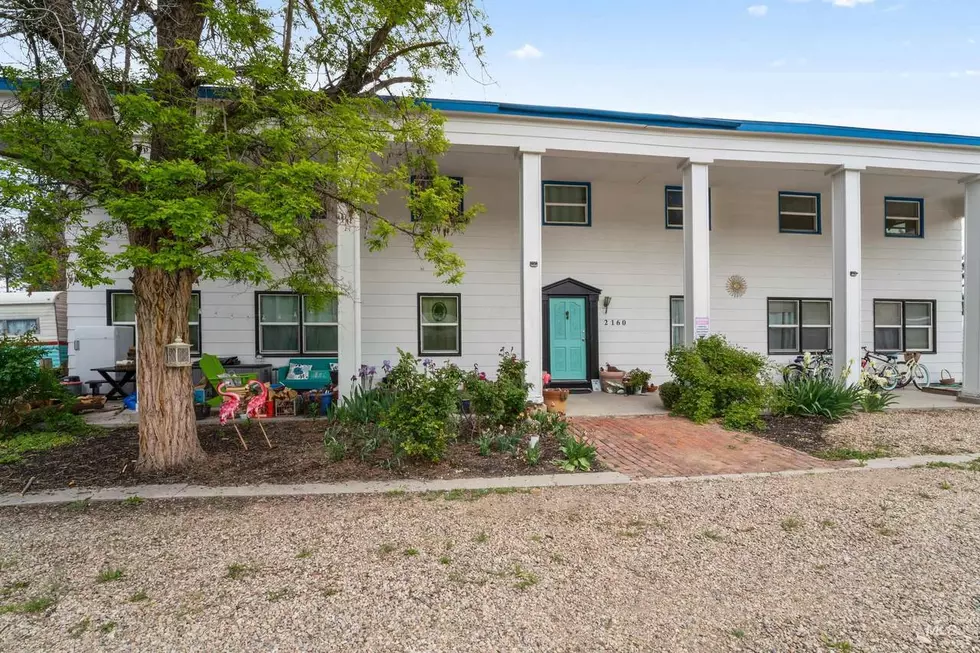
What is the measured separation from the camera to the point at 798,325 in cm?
1152

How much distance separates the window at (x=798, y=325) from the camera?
11.4 meters

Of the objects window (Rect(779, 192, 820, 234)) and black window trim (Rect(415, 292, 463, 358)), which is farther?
window (Rect(779, 192, 820, 234))

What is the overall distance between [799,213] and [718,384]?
21.9 feet

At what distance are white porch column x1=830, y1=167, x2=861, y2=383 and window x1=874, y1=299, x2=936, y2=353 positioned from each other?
4328 millimetres

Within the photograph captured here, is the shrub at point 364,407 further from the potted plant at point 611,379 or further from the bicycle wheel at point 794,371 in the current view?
the bicycle wheel at point 794,371

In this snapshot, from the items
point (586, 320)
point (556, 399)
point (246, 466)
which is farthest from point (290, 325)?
point (586, 320)

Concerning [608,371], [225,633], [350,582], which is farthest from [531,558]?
[608,371]

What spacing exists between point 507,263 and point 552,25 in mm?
4509

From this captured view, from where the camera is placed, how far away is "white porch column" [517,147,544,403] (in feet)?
25.5

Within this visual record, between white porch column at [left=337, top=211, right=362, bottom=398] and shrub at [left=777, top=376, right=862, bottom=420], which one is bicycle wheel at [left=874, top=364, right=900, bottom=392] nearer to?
shrub at [left=777, top=376, right=862, bottom=420]

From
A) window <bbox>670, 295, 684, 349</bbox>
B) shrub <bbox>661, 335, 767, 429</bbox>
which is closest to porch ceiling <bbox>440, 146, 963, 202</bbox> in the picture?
window <bbox>670, 295, 684, 349</bbox>

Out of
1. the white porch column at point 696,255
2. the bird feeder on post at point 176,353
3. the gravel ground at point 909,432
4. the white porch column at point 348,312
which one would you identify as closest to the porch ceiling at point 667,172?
the white porch column at point 696,255

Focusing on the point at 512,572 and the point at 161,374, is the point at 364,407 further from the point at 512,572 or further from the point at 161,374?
the point at 512,572

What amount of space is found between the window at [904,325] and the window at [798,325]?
138 cm
